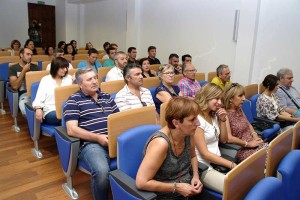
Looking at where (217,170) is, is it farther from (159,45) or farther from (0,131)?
(159,45)

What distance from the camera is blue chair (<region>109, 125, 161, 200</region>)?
5.16 ft

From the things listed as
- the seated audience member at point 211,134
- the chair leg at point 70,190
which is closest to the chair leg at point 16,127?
the chair leg at point 70,190

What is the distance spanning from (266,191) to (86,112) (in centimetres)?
164

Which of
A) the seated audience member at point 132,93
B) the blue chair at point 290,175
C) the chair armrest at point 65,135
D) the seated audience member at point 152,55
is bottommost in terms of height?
the chair armrest at point 65,135

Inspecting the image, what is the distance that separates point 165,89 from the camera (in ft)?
10.7

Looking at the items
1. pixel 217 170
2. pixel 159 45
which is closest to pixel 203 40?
pixel 159 45

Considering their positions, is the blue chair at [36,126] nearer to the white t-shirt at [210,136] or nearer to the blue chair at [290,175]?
the white t-shirt at [210,136]

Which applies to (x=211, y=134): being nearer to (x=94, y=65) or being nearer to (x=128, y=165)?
(x=128, y=165)

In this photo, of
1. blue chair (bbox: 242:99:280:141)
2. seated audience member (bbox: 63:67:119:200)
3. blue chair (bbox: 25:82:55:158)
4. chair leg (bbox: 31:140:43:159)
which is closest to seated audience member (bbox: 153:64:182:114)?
seated audience member (bbox: 63:67:119:200)

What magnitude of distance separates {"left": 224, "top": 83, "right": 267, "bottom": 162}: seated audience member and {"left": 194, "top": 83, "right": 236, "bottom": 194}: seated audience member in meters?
0.15

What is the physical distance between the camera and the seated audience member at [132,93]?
2848 millimetres

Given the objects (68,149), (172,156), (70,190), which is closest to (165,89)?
(68,149)

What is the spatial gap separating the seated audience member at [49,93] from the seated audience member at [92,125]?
0.73 meters

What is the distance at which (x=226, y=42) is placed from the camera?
17.7 feet
